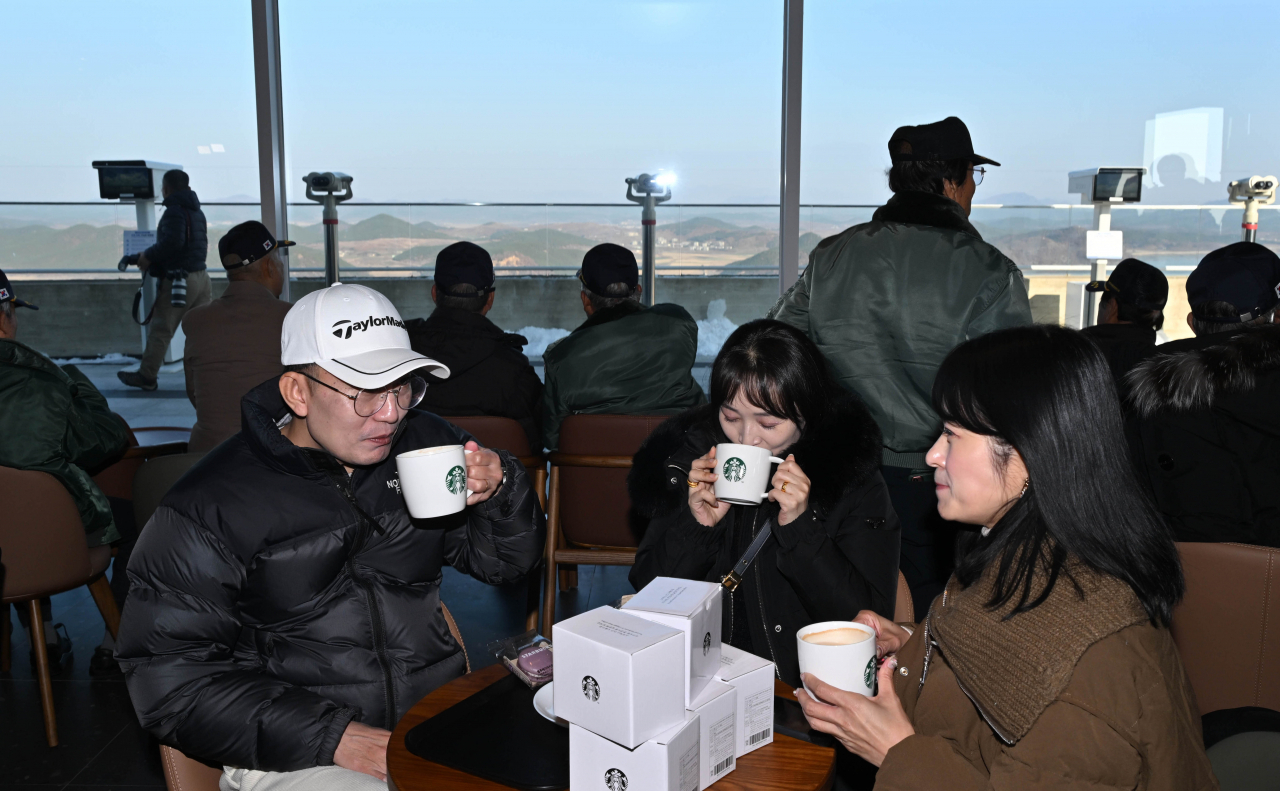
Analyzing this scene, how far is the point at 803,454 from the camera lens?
2068 millimetres

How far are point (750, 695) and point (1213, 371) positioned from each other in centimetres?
169

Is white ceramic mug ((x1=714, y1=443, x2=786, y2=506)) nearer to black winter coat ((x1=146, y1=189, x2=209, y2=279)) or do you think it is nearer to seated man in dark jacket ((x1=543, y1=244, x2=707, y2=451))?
seated man in dark jacket ((x1=543, y1=244, x2=707, y2=451))

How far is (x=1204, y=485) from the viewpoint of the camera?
2459 mm

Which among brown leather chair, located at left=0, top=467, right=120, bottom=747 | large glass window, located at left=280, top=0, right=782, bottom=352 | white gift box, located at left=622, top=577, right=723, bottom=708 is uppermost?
large glass window, located at left=280, top=0, right=782, bottom=352

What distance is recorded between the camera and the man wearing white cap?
1.57m

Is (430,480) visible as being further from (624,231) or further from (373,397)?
(624,231)

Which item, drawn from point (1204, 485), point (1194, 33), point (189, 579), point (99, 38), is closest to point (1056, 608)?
point (189, 579)

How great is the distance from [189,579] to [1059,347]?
4.65 feet

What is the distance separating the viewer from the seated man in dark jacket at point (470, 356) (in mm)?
3639

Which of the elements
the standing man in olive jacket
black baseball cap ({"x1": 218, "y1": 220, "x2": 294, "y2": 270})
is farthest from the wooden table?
black baseball cap ({"x1": 218, "y1": 220, "x2": 294, "y2": 270})

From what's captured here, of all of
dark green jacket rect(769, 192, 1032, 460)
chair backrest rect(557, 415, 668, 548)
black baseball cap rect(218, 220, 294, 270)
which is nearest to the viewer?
dark green jacket rect(769, 192, 1032, 460)

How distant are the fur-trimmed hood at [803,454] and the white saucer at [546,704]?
665 millimetres

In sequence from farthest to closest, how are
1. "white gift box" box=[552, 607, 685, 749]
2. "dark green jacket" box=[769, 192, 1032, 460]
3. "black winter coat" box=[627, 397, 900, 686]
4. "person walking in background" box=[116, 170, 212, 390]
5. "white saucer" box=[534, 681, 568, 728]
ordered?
"person walking in background" box=[116, 170, 212, 390]
"dark green jacket" box=[769, 192, 1032, 460]
"black winter coat" box=[627, 397, 900, 686]
"white saucer" box=[534, 681, 568, 728]
"white gift box" box=[552, 607, 685, 749]

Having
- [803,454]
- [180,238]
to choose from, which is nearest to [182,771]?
[803,454]
